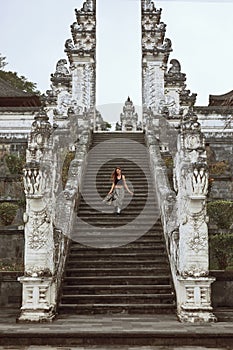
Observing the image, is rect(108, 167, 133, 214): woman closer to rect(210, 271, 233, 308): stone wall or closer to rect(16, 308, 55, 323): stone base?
rect(210, 271, 233, 308): stone wall

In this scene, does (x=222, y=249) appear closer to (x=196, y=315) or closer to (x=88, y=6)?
(x=196, y=315)

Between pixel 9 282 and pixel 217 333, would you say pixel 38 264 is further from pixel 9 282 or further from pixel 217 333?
pixel 217 333

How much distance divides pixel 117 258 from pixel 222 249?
211cm

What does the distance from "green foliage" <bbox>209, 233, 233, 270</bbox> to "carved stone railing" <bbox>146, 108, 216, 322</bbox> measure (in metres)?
1.69

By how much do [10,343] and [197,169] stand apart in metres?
3.97

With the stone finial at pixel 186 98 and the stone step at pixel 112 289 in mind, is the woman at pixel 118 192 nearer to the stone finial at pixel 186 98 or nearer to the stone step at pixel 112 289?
the stone step at pixel 112 289

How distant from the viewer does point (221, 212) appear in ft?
43.0

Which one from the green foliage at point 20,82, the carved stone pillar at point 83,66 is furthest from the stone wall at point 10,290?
the green foliage at point 20,82

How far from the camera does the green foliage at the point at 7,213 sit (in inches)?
529

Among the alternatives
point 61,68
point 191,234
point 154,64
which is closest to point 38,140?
point 191,234

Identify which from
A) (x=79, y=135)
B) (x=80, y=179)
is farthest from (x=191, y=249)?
(x=79, y=135)

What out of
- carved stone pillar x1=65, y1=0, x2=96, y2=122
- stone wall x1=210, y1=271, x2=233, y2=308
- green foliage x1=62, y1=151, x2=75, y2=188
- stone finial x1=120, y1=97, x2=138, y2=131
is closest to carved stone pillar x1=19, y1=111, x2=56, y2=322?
stone wall x1=210, y1=271, x2=233, y2=308

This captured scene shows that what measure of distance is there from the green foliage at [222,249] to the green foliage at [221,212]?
4.66ft

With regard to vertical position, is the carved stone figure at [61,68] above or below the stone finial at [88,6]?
below
